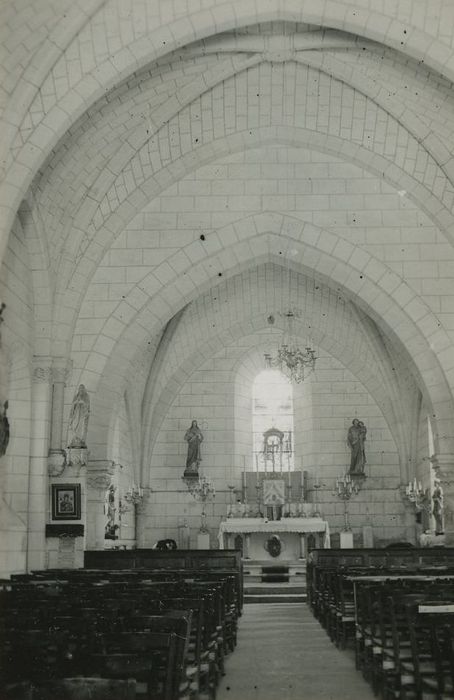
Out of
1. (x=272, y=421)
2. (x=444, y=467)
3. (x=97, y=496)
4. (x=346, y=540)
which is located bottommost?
(x=346, y=540)

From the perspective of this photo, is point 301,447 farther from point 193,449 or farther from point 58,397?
point 58,397

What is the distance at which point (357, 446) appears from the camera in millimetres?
28891

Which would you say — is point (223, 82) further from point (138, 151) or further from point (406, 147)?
point (406, 147)

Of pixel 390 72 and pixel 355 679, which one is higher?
pixel 390 72

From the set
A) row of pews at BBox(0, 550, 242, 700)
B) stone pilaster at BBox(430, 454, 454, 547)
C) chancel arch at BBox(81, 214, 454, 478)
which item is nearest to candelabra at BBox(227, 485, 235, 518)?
stone pilaster at BBox(430, 454, 454, 547)

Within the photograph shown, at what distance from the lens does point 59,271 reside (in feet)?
62.7

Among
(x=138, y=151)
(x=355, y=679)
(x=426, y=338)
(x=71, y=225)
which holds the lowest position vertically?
(x=355, y=679)

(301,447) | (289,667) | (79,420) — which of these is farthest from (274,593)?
(289,667)

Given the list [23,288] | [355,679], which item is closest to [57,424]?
[23,288]

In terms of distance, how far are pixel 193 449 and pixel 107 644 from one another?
Result: 2399cm

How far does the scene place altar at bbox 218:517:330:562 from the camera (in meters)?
25.1

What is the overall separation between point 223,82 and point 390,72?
362 centimetres

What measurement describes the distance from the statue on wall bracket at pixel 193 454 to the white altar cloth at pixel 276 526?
3804 millimetres

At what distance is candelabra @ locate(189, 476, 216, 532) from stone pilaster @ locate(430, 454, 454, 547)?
8.80 meters
